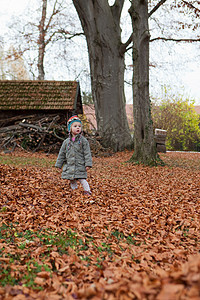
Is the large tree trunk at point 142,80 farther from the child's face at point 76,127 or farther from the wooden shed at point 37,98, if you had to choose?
the wooden shed at point 37,98

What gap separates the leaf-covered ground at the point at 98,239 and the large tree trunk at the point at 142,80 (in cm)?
265

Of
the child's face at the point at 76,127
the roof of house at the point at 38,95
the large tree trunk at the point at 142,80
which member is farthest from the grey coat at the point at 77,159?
the roof of house at the point at 38,95

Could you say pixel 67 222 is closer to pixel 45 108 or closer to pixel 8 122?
pixel 45 108

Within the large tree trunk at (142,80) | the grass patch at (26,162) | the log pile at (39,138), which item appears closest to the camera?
the grass patch at (26,162)

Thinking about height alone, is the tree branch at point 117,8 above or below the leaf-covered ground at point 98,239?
above

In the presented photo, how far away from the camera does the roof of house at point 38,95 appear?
1369 centimetres

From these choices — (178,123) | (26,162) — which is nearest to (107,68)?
(26,162)

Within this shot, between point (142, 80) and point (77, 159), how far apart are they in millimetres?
4638

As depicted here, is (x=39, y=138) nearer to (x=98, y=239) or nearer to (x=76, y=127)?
(x=76, y=127)

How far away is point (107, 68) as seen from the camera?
41.7ft

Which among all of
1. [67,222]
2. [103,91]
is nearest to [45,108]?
[103,91]

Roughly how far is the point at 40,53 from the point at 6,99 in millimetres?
7291

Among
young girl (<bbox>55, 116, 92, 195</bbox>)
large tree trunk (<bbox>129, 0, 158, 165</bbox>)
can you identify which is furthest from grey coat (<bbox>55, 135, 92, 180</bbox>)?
large tree trunk (<bbox>129, 0, 158, 165</bbox>)

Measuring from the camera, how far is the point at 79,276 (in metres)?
2.33
